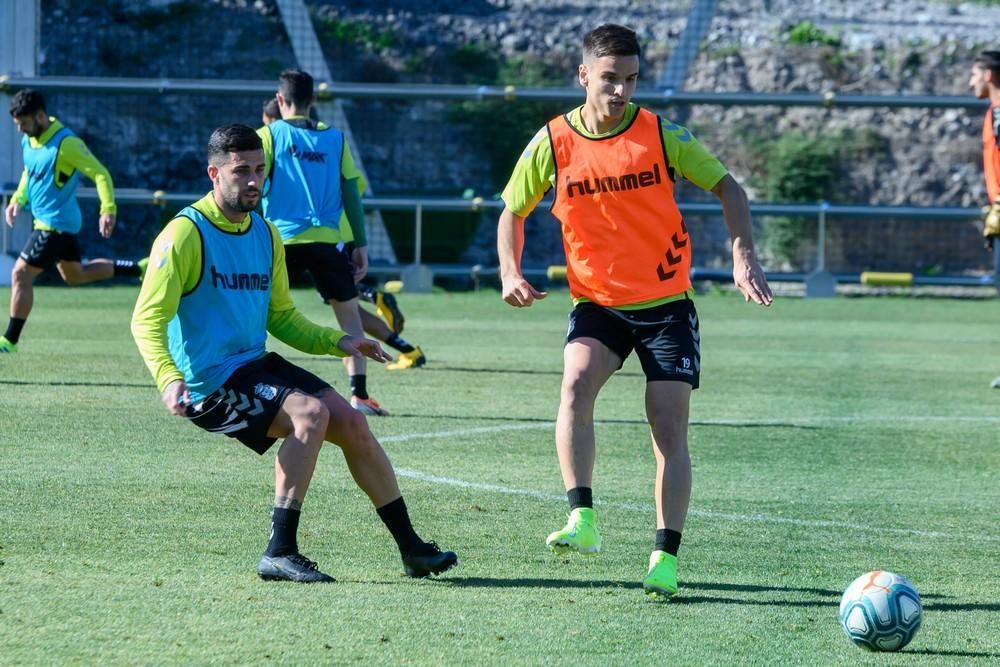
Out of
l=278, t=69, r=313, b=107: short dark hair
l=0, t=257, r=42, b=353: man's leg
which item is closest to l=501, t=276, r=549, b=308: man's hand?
l=278, t=69, r=313, b=107: short dark hair

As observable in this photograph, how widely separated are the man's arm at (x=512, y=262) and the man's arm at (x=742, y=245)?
2.44 ft

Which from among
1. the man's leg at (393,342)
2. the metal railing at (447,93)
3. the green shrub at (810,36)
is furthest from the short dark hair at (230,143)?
the green shrub at (810,36)

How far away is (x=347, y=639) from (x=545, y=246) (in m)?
24.2

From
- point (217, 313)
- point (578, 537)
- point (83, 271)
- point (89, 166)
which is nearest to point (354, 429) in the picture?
point (217, 313)

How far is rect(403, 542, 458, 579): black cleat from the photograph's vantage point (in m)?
6.02

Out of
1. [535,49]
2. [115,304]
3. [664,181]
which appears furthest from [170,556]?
[535,49]

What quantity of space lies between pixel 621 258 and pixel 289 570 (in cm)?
173

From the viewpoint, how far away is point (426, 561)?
19.7 ft

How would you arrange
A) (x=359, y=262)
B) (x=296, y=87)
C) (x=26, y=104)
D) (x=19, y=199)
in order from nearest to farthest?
(x=296, y=87) < (x=359, y=262) < (x=26, y=104) < (x=19, y=199)

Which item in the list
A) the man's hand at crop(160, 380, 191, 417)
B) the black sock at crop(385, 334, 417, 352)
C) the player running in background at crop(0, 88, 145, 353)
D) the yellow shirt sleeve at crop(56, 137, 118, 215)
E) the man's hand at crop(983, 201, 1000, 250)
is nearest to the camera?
the man's hand at crop(160, 380, 191, 417)

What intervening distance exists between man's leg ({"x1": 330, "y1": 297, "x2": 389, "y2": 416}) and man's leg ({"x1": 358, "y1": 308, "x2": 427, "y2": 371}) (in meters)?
1.51

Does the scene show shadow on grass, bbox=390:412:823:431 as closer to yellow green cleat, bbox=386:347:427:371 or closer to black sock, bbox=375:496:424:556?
yellow green cleat, bbox=386:347:427:371

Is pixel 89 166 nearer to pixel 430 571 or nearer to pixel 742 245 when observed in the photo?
pixel 430 571

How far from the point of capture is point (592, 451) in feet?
20.6
